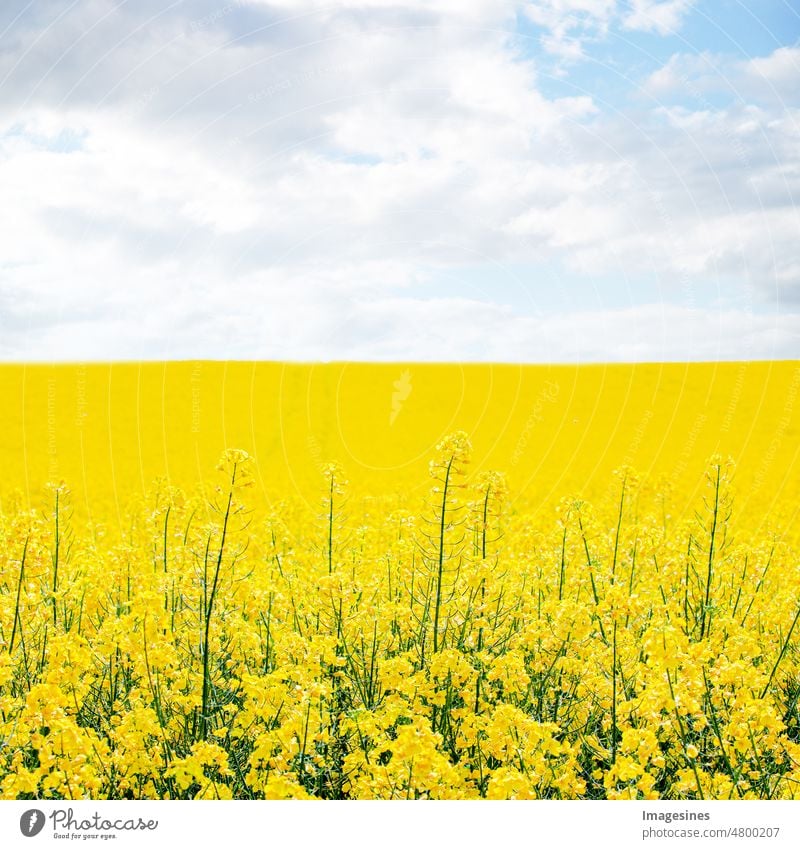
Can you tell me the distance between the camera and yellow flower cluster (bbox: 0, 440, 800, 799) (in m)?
3.93

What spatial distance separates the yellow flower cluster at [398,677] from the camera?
12.9 feet

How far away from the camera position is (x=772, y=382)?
96.6 ft

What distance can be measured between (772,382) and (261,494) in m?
22.8

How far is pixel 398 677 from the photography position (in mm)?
4414

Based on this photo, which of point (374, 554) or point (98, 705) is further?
point (374, 554)

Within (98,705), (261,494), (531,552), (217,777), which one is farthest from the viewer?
(261,494)

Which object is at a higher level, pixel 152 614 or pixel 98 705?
pixel 152 614
